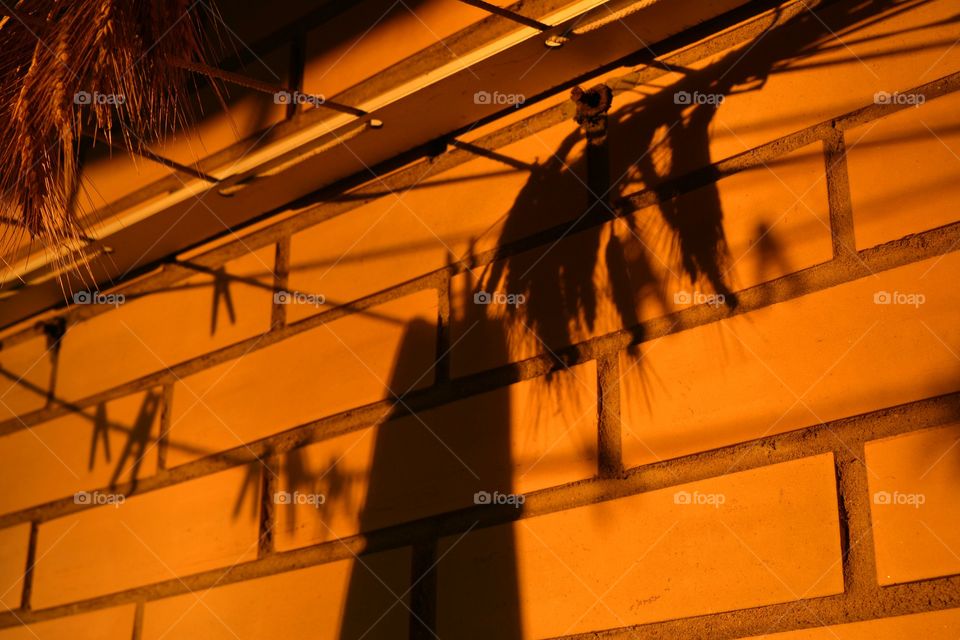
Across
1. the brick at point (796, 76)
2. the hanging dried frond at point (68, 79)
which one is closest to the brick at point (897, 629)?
the brick at point (796, 76)

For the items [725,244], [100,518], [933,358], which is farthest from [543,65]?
[100,518]

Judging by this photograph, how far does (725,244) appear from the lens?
97.5 inches

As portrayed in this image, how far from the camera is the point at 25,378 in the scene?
4.26m

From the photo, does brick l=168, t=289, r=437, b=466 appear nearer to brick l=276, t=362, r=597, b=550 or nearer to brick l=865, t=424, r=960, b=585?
brick l=276, t=362, r=597, b=550

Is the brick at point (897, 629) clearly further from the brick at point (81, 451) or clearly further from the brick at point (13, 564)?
the brick at point (13, 564)

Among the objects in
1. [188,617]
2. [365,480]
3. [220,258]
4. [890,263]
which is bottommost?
[188,617]

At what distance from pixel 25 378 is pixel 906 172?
3.17 metres

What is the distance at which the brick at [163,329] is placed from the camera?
354 centimetres

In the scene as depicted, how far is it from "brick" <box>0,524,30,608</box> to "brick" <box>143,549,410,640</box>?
0.81m

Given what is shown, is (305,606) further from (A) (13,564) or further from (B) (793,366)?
(A) (13,564)

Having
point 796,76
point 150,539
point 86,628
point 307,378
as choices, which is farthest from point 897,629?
point 86,628

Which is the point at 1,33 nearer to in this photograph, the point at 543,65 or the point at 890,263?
the point at 543,65

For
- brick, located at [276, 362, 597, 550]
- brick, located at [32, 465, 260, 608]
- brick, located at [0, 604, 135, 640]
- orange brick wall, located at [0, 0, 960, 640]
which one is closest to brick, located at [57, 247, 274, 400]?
orange brick wall, located at [0, 0, 960, 640]

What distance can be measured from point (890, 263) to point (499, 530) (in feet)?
3.34
